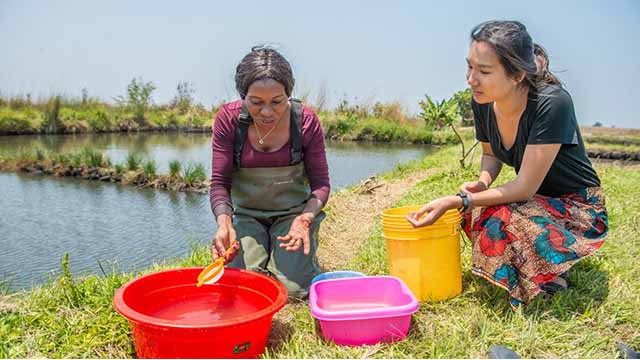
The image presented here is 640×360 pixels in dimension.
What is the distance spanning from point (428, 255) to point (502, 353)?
0.62m

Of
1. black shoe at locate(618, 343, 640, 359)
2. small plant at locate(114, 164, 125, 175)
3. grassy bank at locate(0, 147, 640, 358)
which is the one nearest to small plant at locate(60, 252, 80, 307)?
grassy bank at locate(0, 147, 640, 358)

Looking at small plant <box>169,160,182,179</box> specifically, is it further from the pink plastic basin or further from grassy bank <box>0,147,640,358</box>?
the pink plastic basin

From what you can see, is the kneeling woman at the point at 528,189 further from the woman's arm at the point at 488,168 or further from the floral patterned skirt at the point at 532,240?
the woman's arm at the point at 488,168

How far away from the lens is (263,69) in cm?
229

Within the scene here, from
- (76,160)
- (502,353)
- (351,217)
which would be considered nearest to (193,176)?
(76,160)

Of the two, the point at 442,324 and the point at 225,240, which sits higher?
the point at 225,240

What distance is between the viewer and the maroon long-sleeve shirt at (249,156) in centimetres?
250

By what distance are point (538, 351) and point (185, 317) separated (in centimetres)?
130

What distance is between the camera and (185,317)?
87.5 inches

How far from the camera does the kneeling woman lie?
6.89 ft

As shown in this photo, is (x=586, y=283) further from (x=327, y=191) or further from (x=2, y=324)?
(x=2, y=324)

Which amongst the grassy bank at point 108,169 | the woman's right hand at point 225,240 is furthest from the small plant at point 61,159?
the woman's right hand at point 225,240

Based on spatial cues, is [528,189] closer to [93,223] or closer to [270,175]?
[270,175]

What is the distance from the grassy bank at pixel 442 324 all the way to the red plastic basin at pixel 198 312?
129 mm
